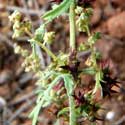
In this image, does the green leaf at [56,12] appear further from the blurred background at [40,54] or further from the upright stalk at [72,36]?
the blurred background at [40,54]

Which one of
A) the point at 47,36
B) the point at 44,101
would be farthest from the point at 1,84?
the point at 47,36

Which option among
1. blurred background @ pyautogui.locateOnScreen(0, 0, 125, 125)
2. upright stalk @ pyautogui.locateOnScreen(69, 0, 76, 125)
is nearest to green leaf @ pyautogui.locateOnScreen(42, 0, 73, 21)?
upright stalk @ pyautogui.locateOnScreen(69, 0, 76, 125)

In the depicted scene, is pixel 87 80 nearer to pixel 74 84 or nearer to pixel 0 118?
pixel 0 118

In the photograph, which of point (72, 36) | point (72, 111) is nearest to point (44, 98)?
point (72, 111)

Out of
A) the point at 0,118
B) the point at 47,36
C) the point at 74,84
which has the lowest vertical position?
the point at 0,118

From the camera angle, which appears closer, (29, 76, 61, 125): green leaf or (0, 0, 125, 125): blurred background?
(29, 76, 61, 125): green leaf

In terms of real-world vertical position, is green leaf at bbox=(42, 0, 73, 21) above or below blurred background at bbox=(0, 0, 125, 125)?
above

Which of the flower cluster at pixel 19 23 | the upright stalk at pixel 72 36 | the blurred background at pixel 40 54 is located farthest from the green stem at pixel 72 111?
the blurred background at pixel 40 54

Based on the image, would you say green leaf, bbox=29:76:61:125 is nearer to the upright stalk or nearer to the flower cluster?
the upright stalk
